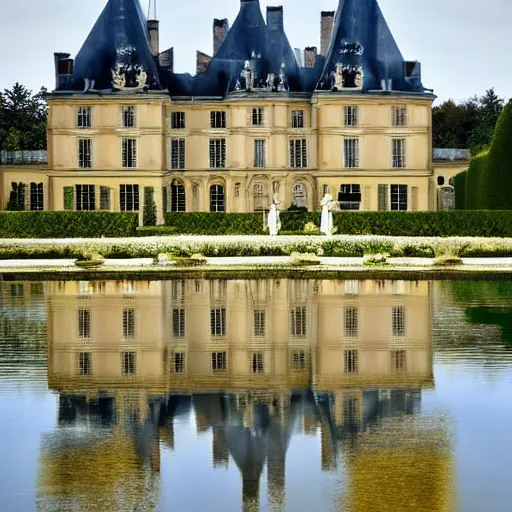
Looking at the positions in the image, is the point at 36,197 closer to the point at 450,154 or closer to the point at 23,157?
the point at 23,157

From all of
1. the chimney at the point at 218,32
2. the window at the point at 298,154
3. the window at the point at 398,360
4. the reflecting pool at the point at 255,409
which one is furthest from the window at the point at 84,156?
the window at the point at 398,360

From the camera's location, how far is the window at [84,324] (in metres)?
18.9

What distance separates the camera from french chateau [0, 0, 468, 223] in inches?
2400

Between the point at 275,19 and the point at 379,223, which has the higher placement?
the point at 275,19

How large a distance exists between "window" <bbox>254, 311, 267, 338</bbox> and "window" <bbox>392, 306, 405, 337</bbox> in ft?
6.20

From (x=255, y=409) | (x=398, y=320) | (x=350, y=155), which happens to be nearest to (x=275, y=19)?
(x=350, y=155)

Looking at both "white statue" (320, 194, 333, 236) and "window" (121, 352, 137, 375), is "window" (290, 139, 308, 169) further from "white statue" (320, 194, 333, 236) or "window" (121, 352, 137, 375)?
"window" (121, 352, 137, 375)

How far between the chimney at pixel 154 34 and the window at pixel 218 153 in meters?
5.05

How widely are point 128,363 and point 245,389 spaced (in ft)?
7.72

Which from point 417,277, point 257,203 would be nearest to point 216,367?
point 417,277

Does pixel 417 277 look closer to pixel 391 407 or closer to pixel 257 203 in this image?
pixel 391 407

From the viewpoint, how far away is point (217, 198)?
62812 mm

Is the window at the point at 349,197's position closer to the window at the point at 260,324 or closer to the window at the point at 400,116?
the window at the point at 400,116

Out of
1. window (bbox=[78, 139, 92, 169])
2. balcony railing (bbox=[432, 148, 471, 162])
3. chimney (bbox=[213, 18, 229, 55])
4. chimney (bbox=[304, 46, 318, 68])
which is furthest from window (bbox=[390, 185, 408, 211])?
window (bbox=[78, 139, 92, 169])
